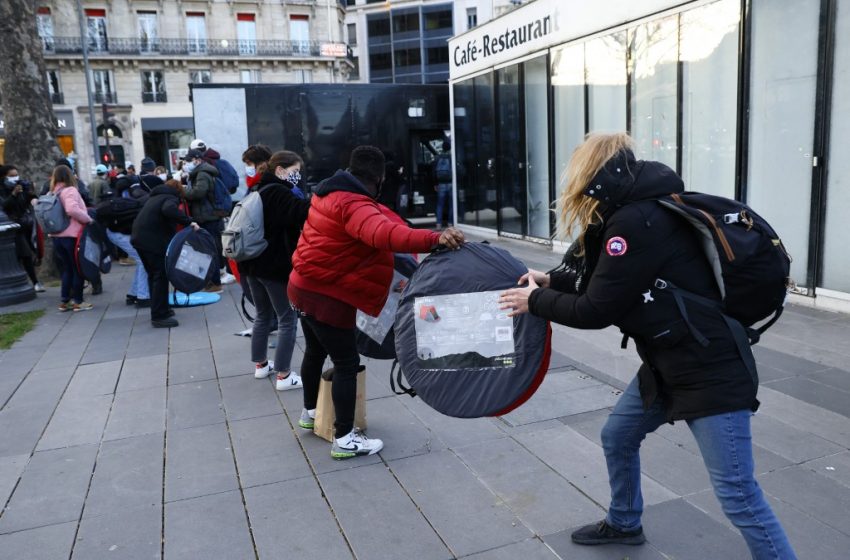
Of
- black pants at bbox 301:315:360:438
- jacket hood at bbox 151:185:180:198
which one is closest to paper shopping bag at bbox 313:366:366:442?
black pants at bbox 301:315:360:438

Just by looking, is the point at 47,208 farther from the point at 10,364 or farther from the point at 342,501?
the point at 342,501

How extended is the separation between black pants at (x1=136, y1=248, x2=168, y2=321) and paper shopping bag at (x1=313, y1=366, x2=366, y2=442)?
13.9 ft

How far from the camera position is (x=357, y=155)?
3.75 metres

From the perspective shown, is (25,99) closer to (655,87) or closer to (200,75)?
(655,87)

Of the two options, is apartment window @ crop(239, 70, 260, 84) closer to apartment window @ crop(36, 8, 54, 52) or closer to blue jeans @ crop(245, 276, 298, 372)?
apartment window @ crop(36, 8, 54, 52)

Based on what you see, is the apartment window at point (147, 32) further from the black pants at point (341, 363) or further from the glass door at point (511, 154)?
the black pants at point (341, 363)

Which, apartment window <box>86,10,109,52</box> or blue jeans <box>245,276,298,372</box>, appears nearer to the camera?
blue jeans <box>245,276,298,372</box>

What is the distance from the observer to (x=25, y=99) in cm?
1232

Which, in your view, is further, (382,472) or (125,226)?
(125,226)

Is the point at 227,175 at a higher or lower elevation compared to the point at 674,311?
higher

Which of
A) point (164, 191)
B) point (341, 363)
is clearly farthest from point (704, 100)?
point (164, 191)

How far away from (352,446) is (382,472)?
0.27m

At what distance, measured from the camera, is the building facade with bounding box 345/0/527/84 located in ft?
250

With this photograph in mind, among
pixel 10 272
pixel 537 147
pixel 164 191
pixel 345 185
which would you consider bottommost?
pixel 10 272
